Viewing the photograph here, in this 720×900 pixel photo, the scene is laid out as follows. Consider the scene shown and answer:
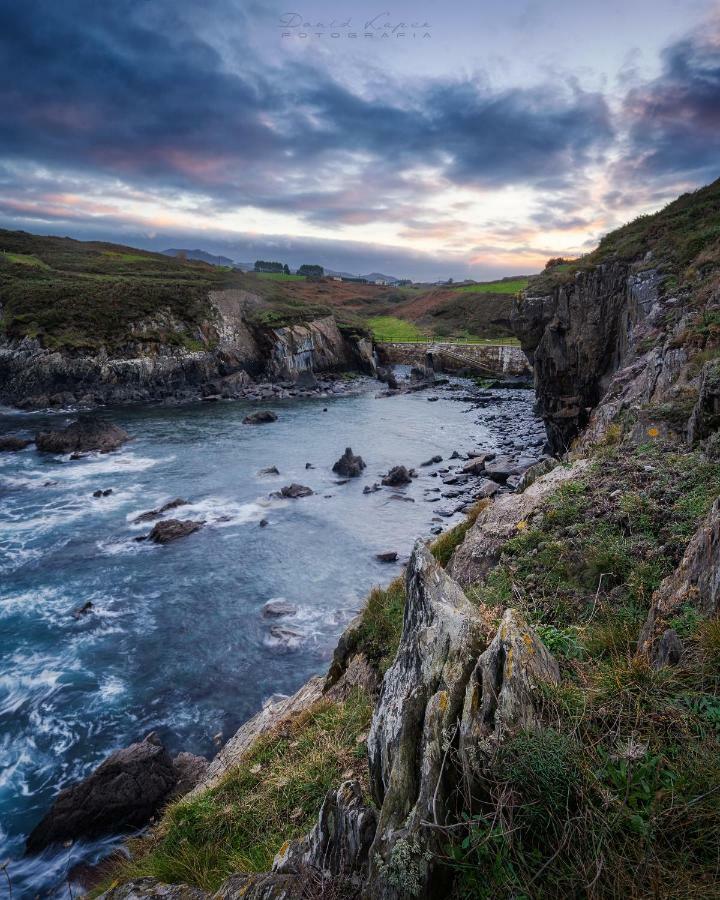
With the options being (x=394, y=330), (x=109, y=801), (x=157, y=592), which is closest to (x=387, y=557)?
(x=157, y=592)

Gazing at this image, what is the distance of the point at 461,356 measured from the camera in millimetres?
74250

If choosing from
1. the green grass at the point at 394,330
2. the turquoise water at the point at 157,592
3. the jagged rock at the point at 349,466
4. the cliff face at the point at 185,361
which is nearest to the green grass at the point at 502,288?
the green grass at the point at 394,330

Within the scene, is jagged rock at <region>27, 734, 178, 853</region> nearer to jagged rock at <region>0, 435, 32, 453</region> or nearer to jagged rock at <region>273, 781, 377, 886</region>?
jagged rock at <region>273, 781, 377, 886</region>

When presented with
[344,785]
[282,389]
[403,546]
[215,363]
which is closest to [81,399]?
[215,363]

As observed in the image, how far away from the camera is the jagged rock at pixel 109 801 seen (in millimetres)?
9141

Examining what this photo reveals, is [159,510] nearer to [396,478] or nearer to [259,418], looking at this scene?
[396,478]

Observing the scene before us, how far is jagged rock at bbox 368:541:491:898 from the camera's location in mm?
3447

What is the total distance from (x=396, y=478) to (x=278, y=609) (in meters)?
13.6

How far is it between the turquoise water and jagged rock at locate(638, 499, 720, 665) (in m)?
10.1

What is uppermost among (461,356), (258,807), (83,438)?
(461,356)

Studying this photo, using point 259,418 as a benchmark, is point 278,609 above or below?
above

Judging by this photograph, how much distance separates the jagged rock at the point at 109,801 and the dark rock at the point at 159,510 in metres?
14.7

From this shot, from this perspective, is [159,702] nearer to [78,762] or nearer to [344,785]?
[78,762]

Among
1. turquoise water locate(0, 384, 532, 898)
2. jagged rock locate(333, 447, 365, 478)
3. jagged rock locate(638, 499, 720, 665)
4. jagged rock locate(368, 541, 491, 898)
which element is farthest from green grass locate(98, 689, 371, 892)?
jagged rock locate(333, 447, 365, 478)
